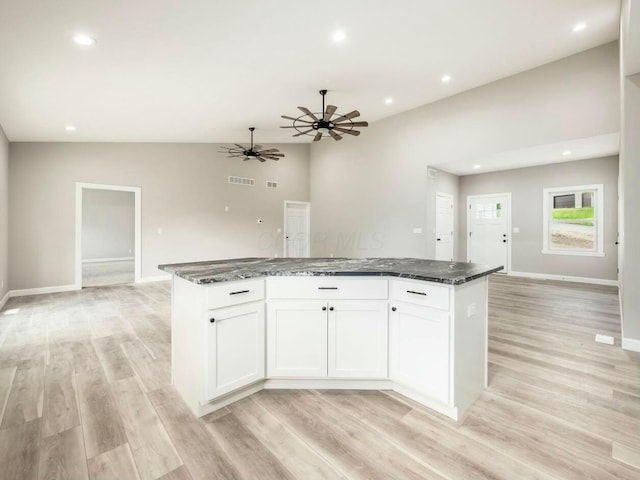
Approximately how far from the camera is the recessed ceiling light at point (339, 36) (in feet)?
10.5

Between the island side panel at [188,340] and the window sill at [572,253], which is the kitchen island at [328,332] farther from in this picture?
the window sill at [572,253]

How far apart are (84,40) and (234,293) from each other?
274cm

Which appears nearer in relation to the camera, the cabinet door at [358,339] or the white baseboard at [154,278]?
the cabinet door at [358,339]

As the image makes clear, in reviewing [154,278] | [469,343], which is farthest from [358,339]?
[154,278]

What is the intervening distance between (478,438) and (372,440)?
0.59 meters

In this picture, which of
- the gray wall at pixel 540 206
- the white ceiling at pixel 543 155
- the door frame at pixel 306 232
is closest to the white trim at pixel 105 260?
the door frame at pixel 306 232

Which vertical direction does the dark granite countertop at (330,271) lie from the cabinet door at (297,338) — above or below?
above

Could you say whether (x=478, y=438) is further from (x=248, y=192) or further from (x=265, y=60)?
(x=248, y=192)

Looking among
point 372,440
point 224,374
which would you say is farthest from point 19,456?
point 372,440

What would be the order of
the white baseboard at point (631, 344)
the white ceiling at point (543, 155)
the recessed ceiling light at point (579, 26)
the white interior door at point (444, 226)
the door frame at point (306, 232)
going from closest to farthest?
the white baseboard at point (631, 344), the recessed ceiling light at point (579, 26), the white ceiling at point (543, 155), the white interior door at point (444, 226), the door frame at point (306, 232)

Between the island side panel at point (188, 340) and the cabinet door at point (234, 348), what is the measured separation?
0.22 feet

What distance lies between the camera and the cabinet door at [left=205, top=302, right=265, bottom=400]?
6.21 feet

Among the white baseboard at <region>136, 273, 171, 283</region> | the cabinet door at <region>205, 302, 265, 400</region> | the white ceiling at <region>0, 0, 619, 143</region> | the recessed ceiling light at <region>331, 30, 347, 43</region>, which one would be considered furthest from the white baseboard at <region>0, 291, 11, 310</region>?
the recessed ceiling light at <region>331, 30, 347, 43</region>

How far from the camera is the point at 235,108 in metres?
4.94
